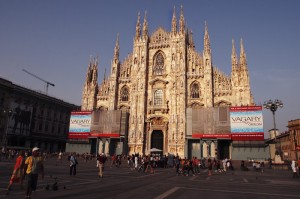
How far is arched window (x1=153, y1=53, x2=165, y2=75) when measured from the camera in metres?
45.5

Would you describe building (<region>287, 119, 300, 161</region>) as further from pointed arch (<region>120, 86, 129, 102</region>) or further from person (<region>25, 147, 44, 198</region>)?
person (<region>25, 147, 44, 198</region>)

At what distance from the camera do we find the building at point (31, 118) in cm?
4669

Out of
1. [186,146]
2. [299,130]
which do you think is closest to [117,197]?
[186,146]

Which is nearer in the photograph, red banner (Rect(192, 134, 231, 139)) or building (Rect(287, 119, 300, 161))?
red banner (Rect(192, 134, 231, 139))

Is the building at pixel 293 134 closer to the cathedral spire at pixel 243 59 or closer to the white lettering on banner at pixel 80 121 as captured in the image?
the cathedral spire at pixel 243 59

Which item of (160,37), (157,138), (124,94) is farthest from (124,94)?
(160,37)

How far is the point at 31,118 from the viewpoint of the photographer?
52188mm

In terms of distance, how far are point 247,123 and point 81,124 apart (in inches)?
1142

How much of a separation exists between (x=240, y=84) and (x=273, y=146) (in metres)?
22.2

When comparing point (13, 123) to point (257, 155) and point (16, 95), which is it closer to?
point (16, 95)

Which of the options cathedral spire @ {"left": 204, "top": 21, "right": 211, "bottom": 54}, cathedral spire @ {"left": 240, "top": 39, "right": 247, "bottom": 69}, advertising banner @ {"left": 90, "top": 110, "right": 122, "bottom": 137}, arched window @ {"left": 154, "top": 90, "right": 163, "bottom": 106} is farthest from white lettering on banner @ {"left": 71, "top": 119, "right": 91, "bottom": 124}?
cathedral spire @ {"left": 240, "top": 39, "right": 247, "bottom": 69}

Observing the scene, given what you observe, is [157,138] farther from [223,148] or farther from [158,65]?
[158,65]

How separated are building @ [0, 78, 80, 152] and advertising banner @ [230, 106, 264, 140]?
3699cm

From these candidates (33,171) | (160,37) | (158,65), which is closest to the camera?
(33,171)
